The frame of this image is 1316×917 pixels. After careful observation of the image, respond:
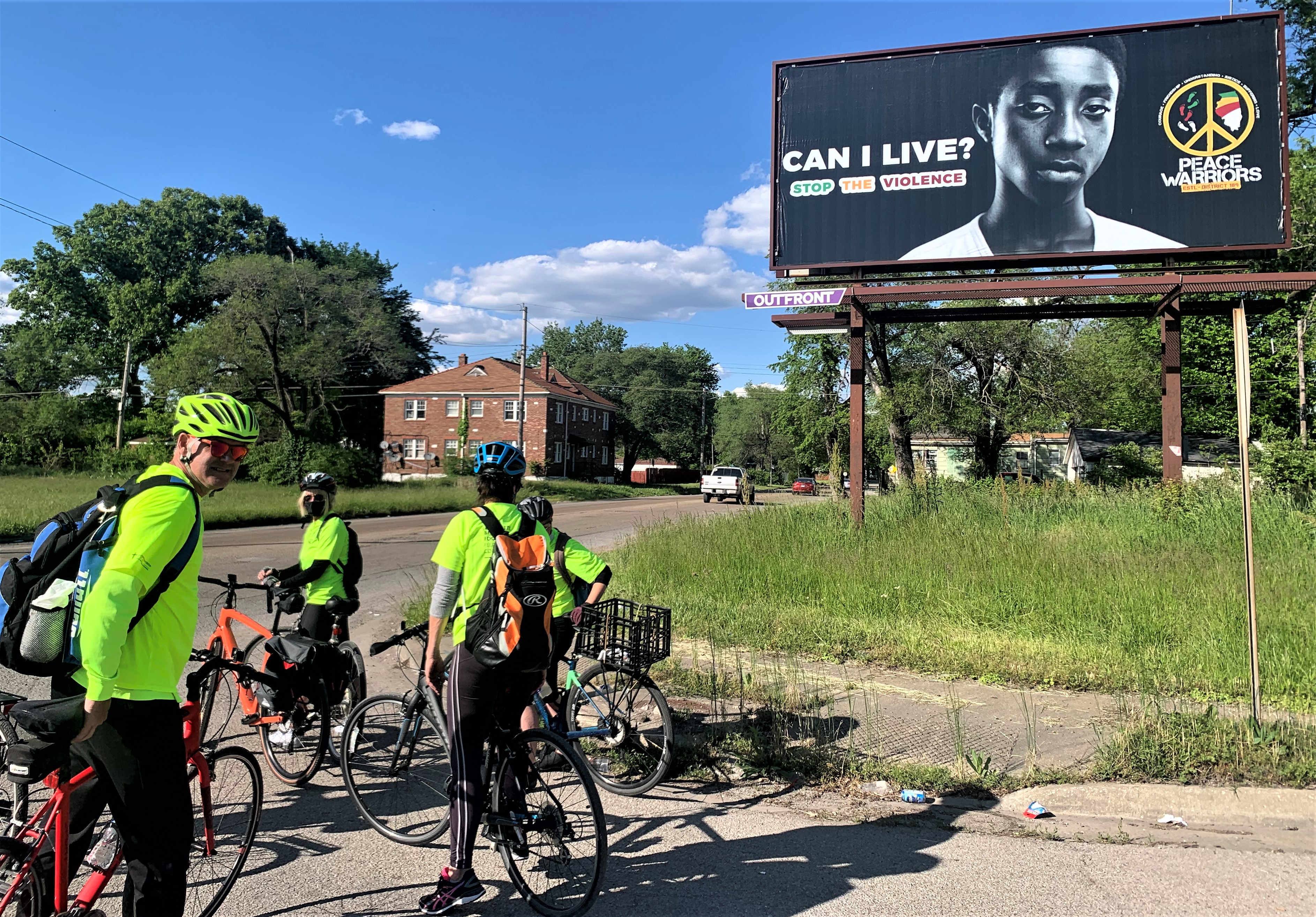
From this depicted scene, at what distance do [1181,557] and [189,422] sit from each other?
35.0ft

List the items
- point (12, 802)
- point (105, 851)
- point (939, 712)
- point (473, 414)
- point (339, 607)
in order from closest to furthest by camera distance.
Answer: point (105, 851)
point (12, 802)
point (339, 607)
point (939, 712)
point (473, 414)

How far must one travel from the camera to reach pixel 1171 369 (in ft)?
43.7

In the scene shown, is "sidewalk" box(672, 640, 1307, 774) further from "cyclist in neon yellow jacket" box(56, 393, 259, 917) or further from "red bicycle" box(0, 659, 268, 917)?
"cyclist in neon yellow jacket" box(56, 393, 259, 917)

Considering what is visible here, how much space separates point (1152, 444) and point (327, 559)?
35615mm

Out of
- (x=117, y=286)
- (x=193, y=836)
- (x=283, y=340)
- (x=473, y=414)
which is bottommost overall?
(x=193, y=836)

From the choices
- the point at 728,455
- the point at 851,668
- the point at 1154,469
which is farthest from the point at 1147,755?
the point at 728,455

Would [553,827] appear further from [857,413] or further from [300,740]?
[857,413]

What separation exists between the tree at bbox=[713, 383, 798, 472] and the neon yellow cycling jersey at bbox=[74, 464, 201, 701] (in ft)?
307

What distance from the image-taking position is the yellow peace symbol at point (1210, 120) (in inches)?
500

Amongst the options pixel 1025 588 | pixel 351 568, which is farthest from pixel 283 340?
pixel 1025 588

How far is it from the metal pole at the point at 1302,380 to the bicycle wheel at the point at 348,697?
69.6 feet

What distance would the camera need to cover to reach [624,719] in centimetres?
494

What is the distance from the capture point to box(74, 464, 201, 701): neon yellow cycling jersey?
2371mm

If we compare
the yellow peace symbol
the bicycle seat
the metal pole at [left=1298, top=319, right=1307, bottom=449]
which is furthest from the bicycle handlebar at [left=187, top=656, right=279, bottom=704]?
the metal pole at [left=1298, top=319, right=1307, bottom=449]
